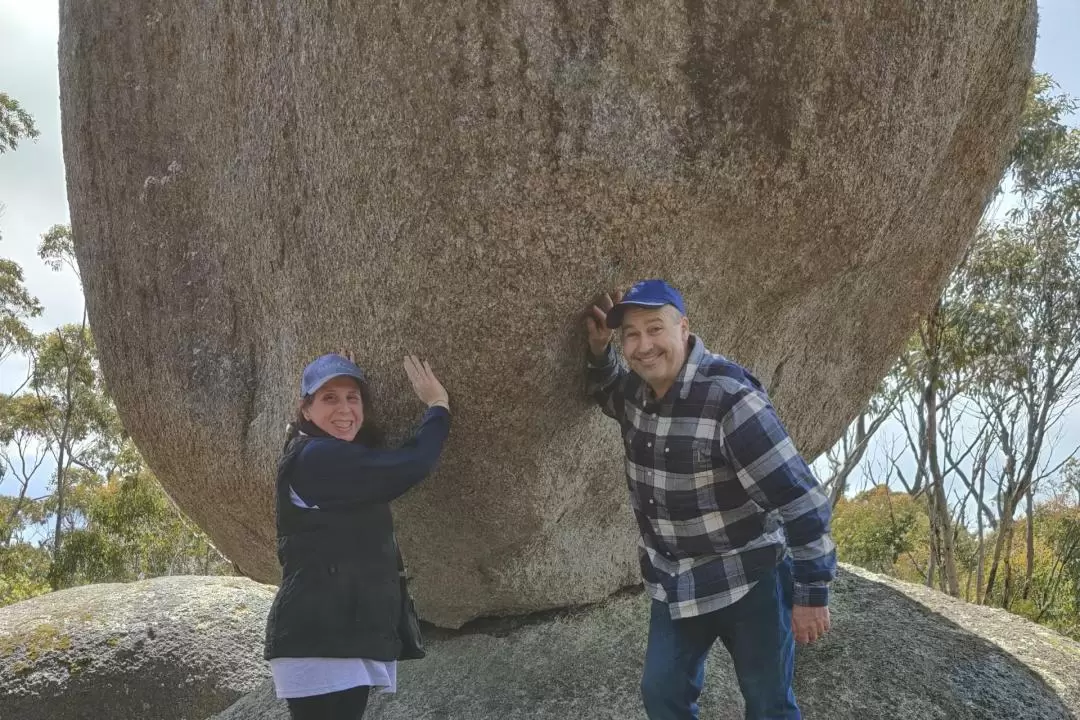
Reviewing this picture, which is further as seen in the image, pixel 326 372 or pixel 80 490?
→ pixel 80 490

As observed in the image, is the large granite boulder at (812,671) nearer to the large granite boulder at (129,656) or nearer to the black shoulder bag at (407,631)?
the black shoulder bag at (407,631)

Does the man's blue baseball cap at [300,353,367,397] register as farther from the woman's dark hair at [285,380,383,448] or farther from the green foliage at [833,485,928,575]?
the green foliage at [833,485,928,575]

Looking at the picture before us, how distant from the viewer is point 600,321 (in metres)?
3.06

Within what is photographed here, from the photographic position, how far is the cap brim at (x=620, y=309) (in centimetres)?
255

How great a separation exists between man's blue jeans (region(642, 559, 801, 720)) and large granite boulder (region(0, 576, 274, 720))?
3965mm

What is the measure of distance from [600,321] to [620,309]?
0.42 meters

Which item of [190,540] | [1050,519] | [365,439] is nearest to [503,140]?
[365,439]

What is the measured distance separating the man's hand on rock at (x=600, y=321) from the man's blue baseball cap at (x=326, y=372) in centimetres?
82

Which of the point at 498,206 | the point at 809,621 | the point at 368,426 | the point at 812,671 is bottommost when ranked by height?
the point at 812,671

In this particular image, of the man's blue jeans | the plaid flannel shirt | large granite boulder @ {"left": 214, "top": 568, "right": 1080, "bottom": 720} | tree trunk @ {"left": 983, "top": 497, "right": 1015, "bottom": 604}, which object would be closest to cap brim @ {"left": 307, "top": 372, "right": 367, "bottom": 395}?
the plaid flannel shirt

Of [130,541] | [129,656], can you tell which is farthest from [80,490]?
[129,656]

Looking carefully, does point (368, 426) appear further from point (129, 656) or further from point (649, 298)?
point (129, 656)

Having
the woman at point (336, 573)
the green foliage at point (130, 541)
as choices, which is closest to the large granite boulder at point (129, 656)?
the woman at point (336, 573)

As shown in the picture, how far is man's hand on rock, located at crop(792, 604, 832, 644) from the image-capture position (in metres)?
2.38
